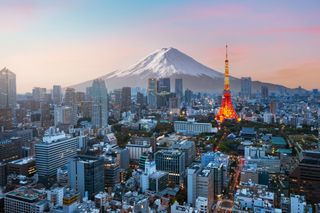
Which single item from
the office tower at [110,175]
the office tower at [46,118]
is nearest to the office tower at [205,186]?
the office tower at [110,175]

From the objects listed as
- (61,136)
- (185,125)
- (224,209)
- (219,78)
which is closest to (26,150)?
(61,136)

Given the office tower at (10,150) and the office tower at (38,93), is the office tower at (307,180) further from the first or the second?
the office tower at (38,93)

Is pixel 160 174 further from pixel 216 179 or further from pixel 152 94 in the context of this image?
pixel 152 94

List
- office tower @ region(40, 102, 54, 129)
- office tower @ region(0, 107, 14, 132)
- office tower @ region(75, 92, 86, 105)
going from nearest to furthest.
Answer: office tower @ region(0, 107, 14, 132) → office tower @ region(40, 102, 54, 129) → office tower @ region(75, 92, 86, 105)

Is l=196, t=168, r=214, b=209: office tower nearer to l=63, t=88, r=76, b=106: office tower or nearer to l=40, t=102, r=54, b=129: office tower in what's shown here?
l=40, t=102, r=54, b=129: office tower

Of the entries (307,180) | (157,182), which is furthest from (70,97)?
(307,180)

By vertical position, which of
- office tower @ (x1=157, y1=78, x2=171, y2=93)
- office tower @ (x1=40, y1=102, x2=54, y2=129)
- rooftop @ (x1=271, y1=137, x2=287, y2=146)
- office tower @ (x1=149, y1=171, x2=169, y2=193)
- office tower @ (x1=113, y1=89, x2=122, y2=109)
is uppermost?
office tower @ (x1=157, y1=78, x2=171, y2=93)

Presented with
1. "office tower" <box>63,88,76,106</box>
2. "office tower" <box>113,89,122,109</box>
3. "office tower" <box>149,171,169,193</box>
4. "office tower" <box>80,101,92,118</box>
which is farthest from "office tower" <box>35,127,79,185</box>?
"office tower" <box>113,89,122,109</box>
